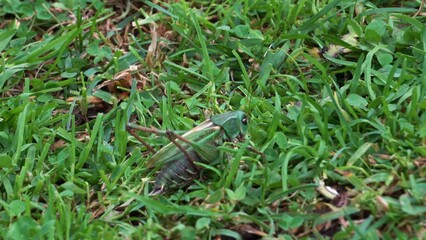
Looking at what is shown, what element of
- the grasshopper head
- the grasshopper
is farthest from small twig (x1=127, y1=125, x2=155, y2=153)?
the grasshopper head

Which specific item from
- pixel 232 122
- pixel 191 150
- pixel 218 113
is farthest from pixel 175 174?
pixel 218 113

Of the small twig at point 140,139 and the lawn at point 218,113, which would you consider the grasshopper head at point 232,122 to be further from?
the small twig at point 140,139

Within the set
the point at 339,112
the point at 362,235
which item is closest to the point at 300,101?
the point at 339,112

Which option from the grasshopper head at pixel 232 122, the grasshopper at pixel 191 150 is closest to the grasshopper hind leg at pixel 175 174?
the grasshopper at pixel 191 150

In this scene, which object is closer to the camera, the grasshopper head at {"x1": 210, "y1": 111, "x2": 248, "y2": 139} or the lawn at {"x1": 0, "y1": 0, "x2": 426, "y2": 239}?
the lawn at {"x1": 0, "y1": 0, "x2": 426, "y2": 239}

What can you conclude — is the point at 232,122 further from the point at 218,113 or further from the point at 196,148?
the point at 218,113

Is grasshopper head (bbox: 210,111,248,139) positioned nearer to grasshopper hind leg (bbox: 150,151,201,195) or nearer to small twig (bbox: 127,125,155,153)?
grasshopper hind leg (bbox: 150,151,201,195)
